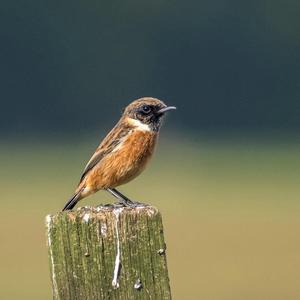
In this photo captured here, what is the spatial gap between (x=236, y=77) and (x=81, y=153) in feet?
63.7

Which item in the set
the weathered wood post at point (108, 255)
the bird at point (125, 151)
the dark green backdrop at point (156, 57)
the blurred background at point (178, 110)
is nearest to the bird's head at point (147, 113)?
the bird at point (125, 151)

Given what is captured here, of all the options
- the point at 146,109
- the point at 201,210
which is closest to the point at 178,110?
the point at 201,210

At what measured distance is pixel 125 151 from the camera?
829 centimetres

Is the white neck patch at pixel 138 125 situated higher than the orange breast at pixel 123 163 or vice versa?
the white neck patch at pixel 138 125

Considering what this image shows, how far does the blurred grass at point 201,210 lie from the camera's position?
661 inches

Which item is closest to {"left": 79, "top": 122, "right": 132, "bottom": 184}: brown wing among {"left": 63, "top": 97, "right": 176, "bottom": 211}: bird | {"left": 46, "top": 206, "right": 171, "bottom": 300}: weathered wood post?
{"left": 63, "top": 97, "right": 176, "bottom": 211}: bird

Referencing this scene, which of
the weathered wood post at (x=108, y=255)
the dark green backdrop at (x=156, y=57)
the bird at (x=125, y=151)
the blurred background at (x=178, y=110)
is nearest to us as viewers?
the weathered wood post at (x=108, y=255)

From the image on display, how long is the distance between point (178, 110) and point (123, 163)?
42.6 meters

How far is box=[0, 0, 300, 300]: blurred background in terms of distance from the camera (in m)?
25.2

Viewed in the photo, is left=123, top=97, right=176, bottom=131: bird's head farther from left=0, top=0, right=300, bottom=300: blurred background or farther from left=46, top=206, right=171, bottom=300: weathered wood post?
left=0, top=0, right=300, bottom=300: blurred background

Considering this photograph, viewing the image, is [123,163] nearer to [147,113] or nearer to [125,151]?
[125,151]

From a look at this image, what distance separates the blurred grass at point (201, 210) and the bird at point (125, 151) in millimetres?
6144

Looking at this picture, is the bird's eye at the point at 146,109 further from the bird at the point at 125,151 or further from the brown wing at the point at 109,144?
the brown wing at the point at 109,144

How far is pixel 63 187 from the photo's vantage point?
102 ft
